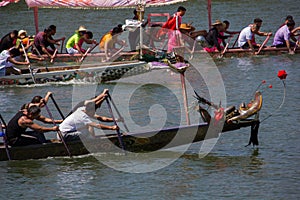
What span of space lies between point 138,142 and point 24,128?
1.83 metres

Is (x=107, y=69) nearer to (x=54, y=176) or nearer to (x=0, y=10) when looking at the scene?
(x=54, y=176)

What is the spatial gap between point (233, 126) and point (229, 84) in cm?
717

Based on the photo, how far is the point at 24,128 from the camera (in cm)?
1358

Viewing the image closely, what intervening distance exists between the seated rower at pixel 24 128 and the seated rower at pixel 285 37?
39.7 ft

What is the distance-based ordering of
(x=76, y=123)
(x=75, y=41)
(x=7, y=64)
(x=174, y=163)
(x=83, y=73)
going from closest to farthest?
(x=76, y=123), (x=174, y=163), (x=7, y=64), (x=83, y=73), (x=75, y=41)

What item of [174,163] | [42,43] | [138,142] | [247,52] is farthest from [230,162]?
[42,43]

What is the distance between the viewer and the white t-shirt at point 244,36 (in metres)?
24.5

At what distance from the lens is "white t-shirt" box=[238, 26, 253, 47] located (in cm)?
2448

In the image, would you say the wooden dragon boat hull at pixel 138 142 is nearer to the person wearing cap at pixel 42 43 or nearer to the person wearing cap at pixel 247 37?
the person wearing cap at pixel 42 43

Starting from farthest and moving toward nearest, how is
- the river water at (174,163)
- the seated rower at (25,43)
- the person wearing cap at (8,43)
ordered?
the seated rower at (25,43) → the person wearing cap at (8,43) → the river water at (174,163)

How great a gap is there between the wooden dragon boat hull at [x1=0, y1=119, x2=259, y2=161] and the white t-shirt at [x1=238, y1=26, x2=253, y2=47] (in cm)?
1078

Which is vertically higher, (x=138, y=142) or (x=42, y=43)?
(x=42, y=43)

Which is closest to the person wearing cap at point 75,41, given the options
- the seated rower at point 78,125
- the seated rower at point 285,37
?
the seated rower at point 285,37

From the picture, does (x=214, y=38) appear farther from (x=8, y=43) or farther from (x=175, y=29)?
(x=8, y=43)
